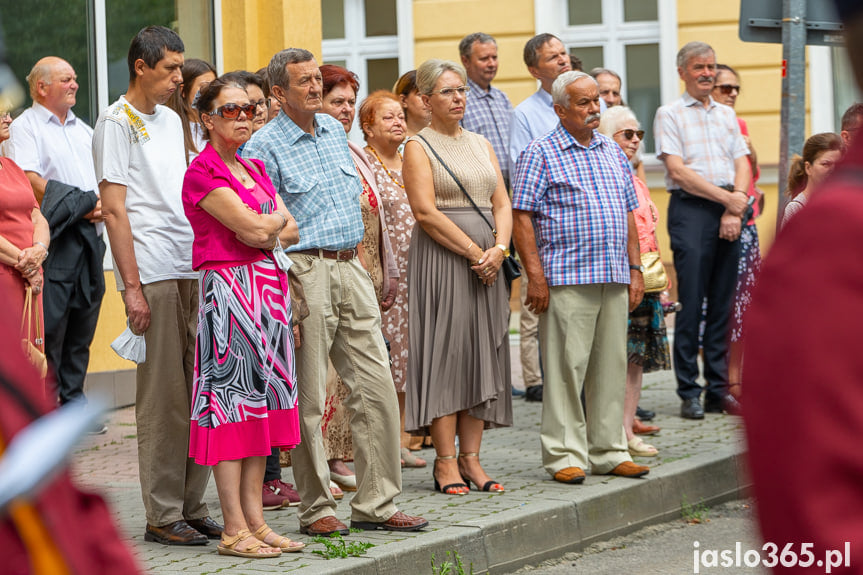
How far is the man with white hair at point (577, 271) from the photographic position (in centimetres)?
716

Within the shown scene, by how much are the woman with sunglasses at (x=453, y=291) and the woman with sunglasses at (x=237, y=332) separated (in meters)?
1.42

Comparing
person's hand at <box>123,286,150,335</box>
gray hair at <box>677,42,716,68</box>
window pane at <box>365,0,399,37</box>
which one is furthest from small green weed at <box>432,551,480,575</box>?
window pane at <box>365,0,399,37</box>

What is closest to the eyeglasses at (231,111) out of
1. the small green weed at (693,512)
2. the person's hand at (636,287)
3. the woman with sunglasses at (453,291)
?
the woman with sunglasses at (453,291)

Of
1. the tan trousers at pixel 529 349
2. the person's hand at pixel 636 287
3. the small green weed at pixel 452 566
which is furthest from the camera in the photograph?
the tan trousers at pixel 529 349

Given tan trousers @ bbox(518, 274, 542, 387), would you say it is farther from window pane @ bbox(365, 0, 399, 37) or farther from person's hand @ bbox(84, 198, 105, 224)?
window pane @ bbox(365, 0, 399, 37)

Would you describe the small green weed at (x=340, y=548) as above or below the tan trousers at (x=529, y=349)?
below

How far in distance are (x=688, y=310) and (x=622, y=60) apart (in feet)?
24.8

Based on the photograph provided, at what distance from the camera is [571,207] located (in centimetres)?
715

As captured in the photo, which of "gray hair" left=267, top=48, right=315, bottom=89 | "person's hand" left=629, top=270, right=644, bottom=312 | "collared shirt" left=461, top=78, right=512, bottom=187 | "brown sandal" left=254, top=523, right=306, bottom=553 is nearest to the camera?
"brown sandal" left=254, top=523, right=306, bottom=553

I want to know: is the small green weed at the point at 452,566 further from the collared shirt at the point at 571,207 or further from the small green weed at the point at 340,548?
the collared shirt at the point at 571,207

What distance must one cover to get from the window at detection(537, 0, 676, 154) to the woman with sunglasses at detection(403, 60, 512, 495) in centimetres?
948

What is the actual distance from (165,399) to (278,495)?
1125 millimetres

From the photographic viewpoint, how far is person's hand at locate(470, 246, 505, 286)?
693 cm

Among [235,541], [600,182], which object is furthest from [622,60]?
[235,541]
